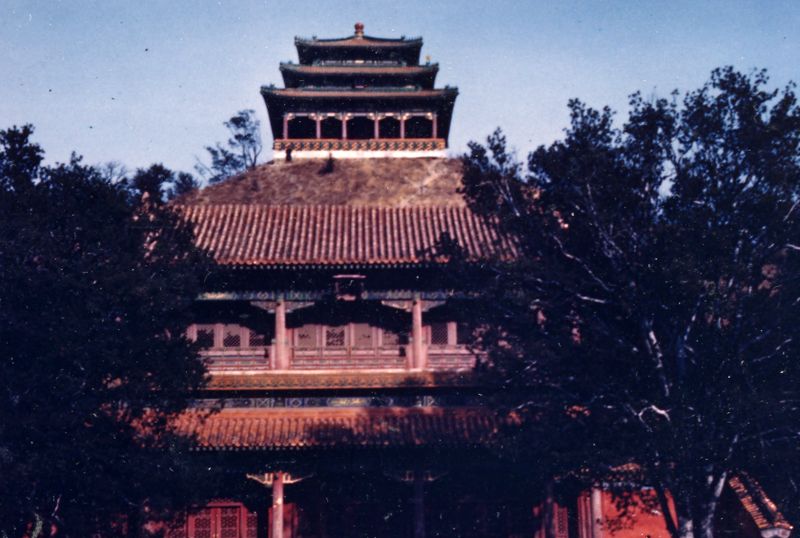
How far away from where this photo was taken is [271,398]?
15383 mm

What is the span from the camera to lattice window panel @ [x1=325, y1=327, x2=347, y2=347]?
55.1ft

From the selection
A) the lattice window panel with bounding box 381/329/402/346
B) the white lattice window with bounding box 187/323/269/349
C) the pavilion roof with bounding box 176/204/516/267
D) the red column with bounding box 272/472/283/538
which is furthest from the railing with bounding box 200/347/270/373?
the lattice window panel with bounding box 381/329/402/346

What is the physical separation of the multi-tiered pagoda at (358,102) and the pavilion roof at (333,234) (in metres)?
10.4

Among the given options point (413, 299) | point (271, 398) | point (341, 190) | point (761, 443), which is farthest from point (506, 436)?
point (341, 190)

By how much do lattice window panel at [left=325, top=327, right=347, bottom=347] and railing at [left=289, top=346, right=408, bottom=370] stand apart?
0.67 meters

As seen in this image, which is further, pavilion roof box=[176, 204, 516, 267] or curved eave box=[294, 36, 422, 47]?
curved eave box=[294, 36, 422, 47]

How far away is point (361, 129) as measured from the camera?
2848cm

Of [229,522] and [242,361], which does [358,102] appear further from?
[229,522]

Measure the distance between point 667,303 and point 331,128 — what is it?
20.3 meters

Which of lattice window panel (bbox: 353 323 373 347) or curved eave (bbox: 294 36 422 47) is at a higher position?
curved eave (bbox: 294 36 422 47)

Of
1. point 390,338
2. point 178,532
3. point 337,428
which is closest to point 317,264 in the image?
point 390,338

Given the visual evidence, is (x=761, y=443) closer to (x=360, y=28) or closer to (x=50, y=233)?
(x=50, y=233)

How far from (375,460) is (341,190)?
13.0 metres

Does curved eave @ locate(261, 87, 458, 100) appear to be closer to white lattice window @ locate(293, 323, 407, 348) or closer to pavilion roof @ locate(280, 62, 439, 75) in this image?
pavilion roof @ locate(280, 62, 439, 75)
